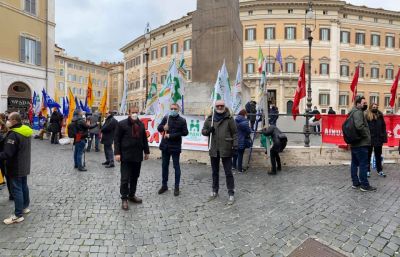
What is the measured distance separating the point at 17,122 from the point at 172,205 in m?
2.94

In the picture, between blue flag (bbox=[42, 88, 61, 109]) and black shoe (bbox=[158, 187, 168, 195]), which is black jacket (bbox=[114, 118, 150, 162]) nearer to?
black shoe (bbox=[158, 187, 168, 195])

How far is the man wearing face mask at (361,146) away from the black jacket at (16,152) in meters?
6.20

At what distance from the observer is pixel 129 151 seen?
5.14 meters

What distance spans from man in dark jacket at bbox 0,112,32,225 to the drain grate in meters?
4.14

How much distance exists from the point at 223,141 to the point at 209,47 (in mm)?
5900

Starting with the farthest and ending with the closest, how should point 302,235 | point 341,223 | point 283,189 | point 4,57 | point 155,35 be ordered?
point 155,35 → point 4,57 → point 283,189 → point 341,223 → point 302,235

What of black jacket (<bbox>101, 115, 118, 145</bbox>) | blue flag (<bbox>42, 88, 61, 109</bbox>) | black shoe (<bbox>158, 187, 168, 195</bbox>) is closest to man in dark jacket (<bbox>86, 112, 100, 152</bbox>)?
black jacket (<bbox>101, 115, 118, 145</bbox>)

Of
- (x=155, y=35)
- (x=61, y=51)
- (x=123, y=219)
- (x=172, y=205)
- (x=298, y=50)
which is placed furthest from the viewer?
(x=61, y=51)

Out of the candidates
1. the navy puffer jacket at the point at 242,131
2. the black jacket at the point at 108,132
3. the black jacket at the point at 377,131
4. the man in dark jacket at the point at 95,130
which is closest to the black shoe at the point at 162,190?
the navy puffer jacket at the point at 242,131

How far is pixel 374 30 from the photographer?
1946 inches

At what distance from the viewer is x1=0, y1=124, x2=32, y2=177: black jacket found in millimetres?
4375

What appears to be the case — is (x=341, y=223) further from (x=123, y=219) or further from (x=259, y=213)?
(x=123, y=219)

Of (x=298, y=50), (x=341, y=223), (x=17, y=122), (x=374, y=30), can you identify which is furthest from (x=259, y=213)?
(x=374, y=30)

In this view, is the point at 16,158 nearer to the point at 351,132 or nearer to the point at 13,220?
the point at 13,220
